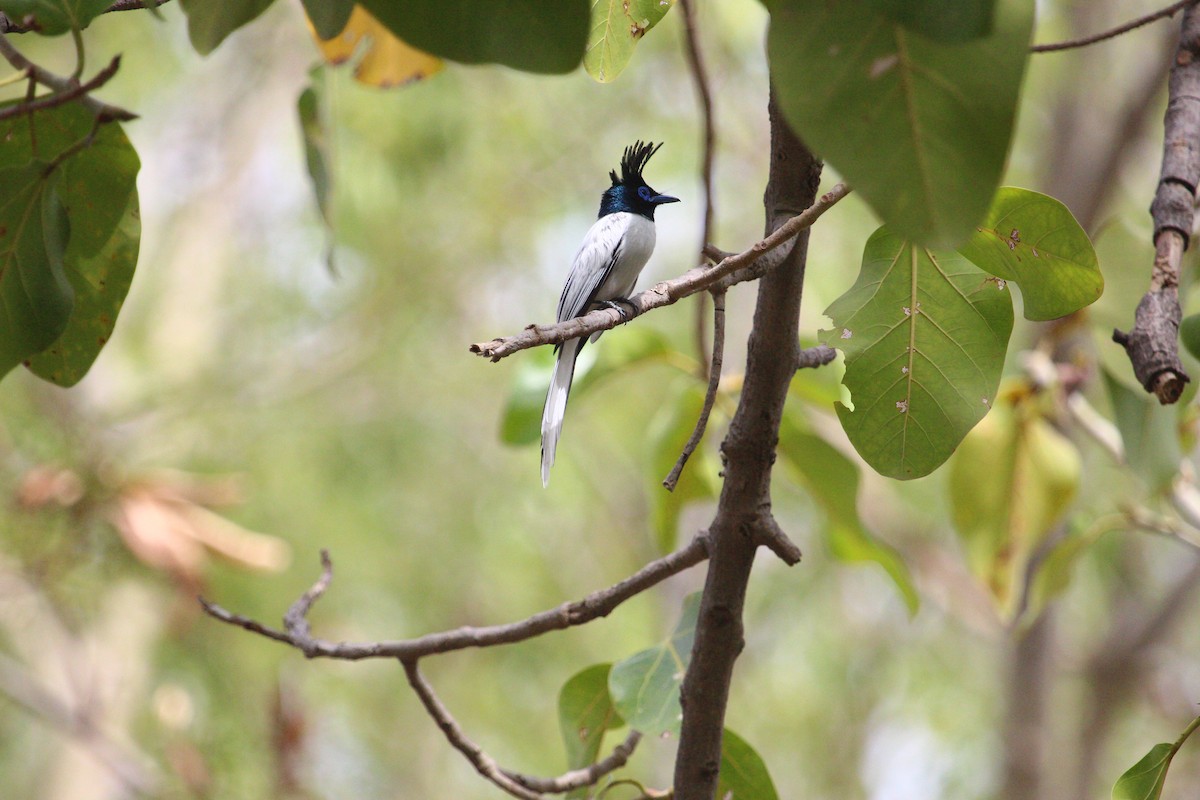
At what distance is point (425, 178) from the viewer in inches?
207

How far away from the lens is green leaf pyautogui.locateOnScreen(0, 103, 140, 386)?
3.05 ft

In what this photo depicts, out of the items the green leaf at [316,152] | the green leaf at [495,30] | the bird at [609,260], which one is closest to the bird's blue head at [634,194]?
the bird at [609,260]

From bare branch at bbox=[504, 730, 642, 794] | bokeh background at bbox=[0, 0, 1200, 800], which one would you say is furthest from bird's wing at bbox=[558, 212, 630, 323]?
bokeh background at bbox=[0, 0, 1200, 800]

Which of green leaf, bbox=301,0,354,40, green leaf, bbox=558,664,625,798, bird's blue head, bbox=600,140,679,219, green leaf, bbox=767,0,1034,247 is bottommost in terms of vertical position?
green leaf, bbox=558,664,625,798

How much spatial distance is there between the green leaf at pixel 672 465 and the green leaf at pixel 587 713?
16.3 inches

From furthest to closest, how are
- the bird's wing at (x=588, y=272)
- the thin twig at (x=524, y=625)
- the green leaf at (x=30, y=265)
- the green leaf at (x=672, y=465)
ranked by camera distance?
the bird's wing at (x=588, y=272)
the green leaf at (x=672, y=465)
the thin twig at (x=524, y=625)
the green leaf at (x=30, y=265)

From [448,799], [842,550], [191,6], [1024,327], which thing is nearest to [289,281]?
[448,799]

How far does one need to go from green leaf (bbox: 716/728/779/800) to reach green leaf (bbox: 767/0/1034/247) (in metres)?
0.76

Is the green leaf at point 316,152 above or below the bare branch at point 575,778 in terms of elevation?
above

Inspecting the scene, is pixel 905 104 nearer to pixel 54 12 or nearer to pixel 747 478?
pixel 747 478

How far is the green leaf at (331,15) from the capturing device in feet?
2.36

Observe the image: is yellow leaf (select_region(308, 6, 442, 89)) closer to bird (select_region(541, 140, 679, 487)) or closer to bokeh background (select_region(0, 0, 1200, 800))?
bird (select_region(541, 140, 679, 487))

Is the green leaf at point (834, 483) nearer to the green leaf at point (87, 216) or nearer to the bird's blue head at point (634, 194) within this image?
the green leaf at point (87, 216)

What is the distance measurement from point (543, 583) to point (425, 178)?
2.47 meters
